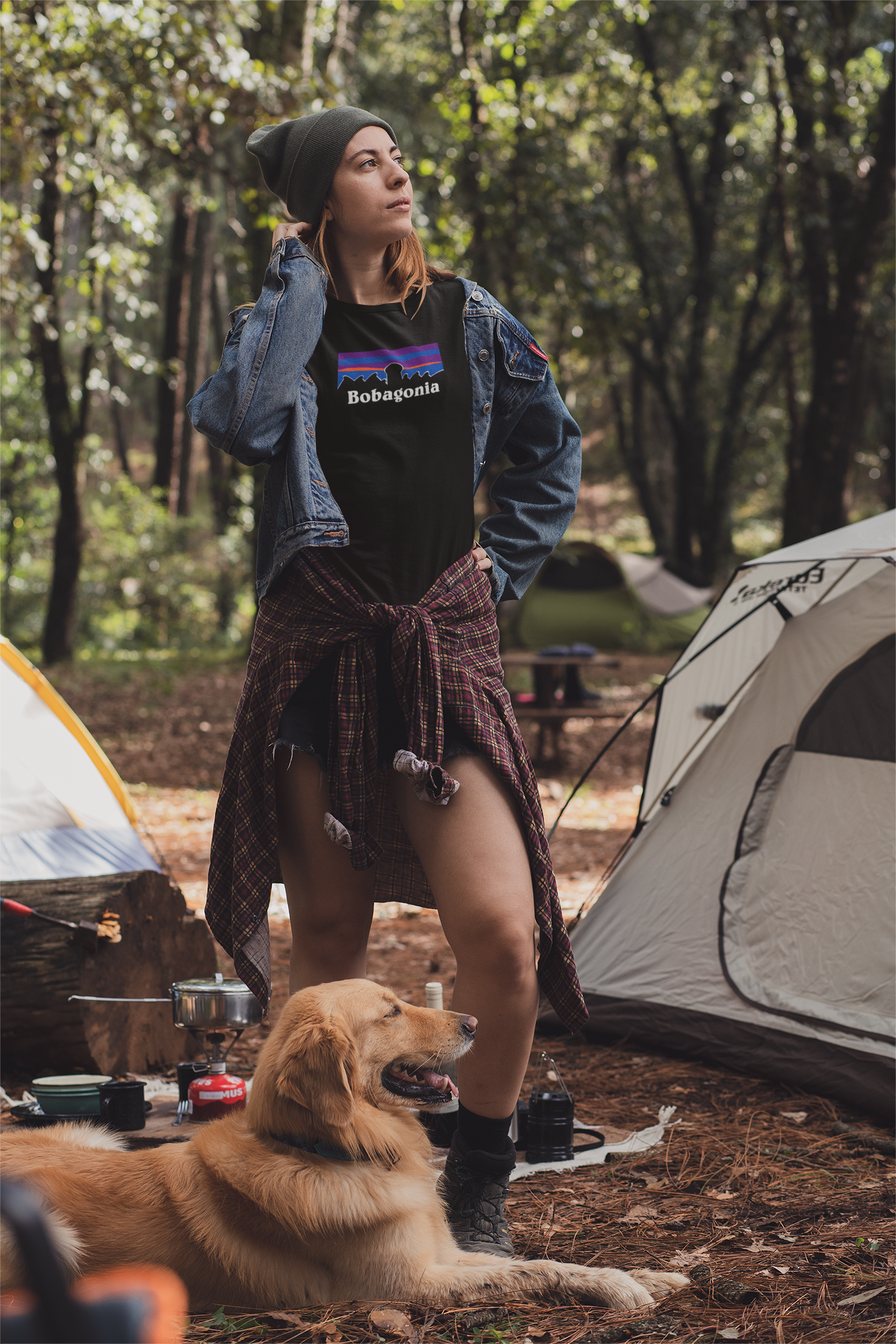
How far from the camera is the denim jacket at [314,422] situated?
2.31 meters

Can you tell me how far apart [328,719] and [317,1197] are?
908 mm

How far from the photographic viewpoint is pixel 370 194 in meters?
2.46

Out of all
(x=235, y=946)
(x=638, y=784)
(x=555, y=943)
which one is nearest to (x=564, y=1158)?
(x=555, y=943)

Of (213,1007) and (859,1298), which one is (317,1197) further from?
(213,1007)

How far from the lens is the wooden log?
385cm

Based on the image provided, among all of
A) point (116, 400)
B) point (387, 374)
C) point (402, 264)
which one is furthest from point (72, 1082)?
point (116, 400)

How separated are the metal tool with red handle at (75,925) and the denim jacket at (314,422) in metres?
1.78

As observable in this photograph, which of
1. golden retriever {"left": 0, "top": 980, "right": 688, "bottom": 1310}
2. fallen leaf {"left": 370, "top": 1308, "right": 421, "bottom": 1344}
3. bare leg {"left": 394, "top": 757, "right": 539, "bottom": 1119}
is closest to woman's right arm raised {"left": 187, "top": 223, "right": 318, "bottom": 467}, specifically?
bare leg {"left": 394, "top": 757, "right": 539, "bottom": 1119}

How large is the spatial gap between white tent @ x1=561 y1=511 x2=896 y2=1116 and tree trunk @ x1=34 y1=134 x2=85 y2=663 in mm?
11195

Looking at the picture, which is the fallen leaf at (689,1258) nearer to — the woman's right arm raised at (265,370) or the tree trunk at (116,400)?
the woman's right arm raised at (265,370)

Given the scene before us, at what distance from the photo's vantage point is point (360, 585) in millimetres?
2426

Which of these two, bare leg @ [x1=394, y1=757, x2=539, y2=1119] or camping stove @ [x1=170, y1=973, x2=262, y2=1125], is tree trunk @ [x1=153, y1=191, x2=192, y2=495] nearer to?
camping stove @ [x1=170, y1=973, x2=262, y2=1125]

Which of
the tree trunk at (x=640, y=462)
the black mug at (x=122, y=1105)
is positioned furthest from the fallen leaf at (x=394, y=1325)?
the tree trunk at (x=640, y=462)

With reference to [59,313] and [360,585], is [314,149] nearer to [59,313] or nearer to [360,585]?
[360,585]
